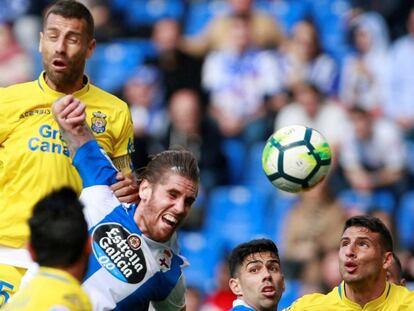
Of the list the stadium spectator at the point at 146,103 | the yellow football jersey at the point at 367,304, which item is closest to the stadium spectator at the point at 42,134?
the yellow football jersey at the point at 367,304

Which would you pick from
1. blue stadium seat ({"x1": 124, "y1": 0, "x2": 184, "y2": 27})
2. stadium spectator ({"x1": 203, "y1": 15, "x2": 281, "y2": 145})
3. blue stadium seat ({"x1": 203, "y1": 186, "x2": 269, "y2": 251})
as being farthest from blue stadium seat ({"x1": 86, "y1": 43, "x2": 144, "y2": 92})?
blue stadium seat ({"x1": 203, "y1": 186, "x2": 269, "y2": 251})

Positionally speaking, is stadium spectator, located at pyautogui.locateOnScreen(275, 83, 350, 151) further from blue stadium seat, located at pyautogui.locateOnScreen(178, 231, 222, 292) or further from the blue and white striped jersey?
the blue and white striped jersey

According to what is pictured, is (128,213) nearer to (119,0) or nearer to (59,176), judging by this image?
(59,176)

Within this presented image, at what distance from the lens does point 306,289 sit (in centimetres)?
1202

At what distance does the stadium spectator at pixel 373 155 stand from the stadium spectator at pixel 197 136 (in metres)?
1.46

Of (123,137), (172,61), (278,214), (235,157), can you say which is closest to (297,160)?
(123,137)

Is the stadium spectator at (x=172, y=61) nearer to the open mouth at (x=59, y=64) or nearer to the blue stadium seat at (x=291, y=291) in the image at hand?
the blue stadium seat at (x=291, y=291)

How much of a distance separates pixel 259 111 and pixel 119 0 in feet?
8.81

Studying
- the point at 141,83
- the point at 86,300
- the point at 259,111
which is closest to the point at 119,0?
the point at 141,83

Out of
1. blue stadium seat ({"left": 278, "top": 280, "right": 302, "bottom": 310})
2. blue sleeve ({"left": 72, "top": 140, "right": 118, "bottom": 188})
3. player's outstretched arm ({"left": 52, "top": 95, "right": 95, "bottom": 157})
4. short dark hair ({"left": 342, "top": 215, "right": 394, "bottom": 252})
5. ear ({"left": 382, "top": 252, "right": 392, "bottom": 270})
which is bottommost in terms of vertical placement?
blue stadium seat ({"left": 278, "top": 280, "right": 302, "bottom": 310})

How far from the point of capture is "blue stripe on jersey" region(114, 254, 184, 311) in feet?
21.7

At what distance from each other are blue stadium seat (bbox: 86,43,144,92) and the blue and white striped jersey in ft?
24.6

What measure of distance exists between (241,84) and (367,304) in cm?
635

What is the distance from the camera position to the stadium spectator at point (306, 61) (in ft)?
43.4
